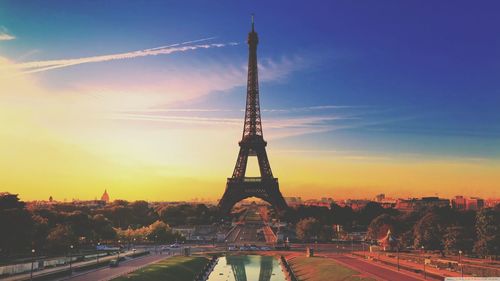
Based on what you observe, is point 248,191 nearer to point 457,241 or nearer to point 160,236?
point 160,236

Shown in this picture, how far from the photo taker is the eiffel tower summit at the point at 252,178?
4070 inches

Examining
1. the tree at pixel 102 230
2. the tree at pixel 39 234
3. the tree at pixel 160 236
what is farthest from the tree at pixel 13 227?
the tree at pixel 160 236

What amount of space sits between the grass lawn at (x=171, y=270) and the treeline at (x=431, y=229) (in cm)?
3273

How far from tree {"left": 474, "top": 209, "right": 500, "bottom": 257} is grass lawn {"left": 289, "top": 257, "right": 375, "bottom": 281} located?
18.5 meters

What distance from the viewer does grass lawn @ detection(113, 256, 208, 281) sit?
1921 inches

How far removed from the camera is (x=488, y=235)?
60438 millimetres

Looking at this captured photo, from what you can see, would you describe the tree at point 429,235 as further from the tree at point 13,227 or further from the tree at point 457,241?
the tree at point 13,227

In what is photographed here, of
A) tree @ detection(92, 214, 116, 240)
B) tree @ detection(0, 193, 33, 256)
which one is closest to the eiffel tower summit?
tree @ detection(92, 214, 116, 240)

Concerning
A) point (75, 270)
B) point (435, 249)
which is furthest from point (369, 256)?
→ point (75, 270)

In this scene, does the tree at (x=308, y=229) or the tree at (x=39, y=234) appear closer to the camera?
the tree at (x=39, y=234)

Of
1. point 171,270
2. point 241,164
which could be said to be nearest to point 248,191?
point 241,164

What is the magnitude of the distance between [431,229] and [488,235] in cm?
1192

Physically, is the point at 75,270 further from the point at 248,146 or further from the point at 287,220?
the point at 287,220

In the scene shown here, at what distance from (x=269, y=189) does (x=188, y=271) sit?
47396 millimetres
